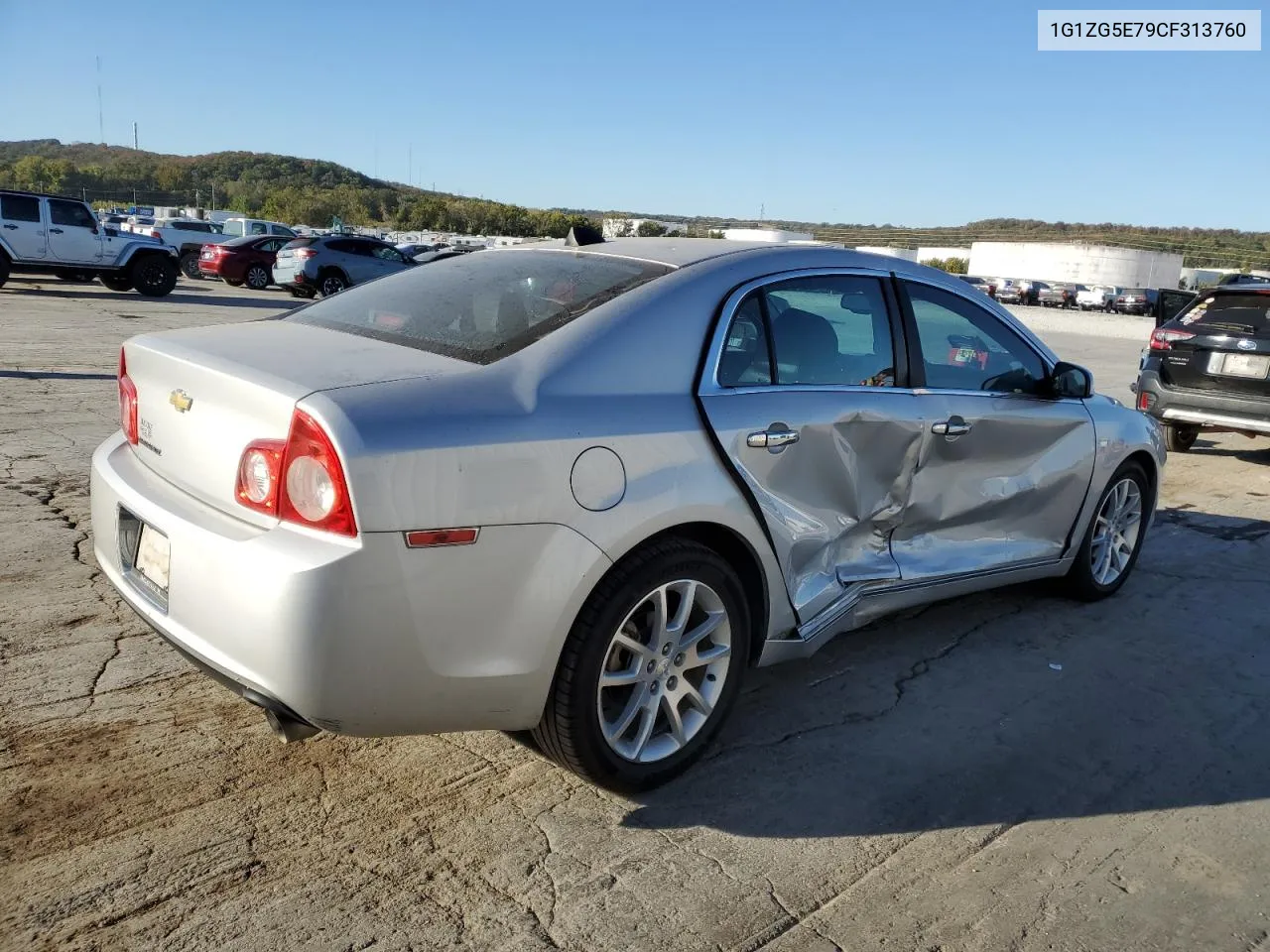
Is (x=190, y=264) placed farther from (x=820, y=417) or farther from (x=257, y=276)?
(x=820, y=417)

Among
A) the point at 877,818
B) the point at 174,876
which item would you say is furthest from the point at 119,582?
the point at 877,818

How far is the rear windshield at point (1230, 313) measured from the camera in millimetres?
8641

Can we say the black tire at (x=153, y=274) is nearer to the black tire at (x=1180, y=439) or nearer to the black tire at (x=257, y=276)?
the black tire at (x=257, y=276)

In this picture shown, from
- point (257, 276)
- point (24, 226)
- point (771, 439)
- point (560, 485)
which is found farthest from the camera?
point (257, 276)

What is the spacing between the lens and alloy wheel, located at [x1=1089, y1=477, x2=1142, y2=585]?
5078 millimetres

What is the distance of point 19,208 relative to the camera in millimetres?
18672

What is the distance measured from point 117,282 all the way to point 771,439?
21.4 meters

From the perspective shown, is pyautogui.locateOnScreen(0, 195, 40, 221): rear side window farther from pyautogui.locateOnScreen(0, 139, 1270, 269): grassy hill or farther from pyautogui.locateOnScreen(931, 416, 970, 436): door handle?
pyautogui.locateOnScreen(0, 139, 1270, 269): grassy hill

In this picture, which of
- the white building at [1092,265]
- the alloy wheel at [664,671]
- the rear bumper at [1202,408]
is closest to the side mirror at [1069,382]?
the alloy wheel at [664,671]

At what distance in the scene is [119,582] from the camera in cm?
307

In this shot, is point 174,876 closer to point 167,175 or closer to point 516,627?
point 516,627

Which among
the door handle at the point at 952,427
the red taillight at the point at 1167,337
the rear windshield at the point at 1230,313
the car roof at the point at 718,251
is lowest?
the door handle at the point at 952,427

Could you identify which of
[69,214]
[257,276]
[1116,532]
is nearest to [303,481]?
[1116,532]

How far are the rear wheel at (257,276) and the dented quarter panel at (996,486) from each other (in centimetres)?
2453
